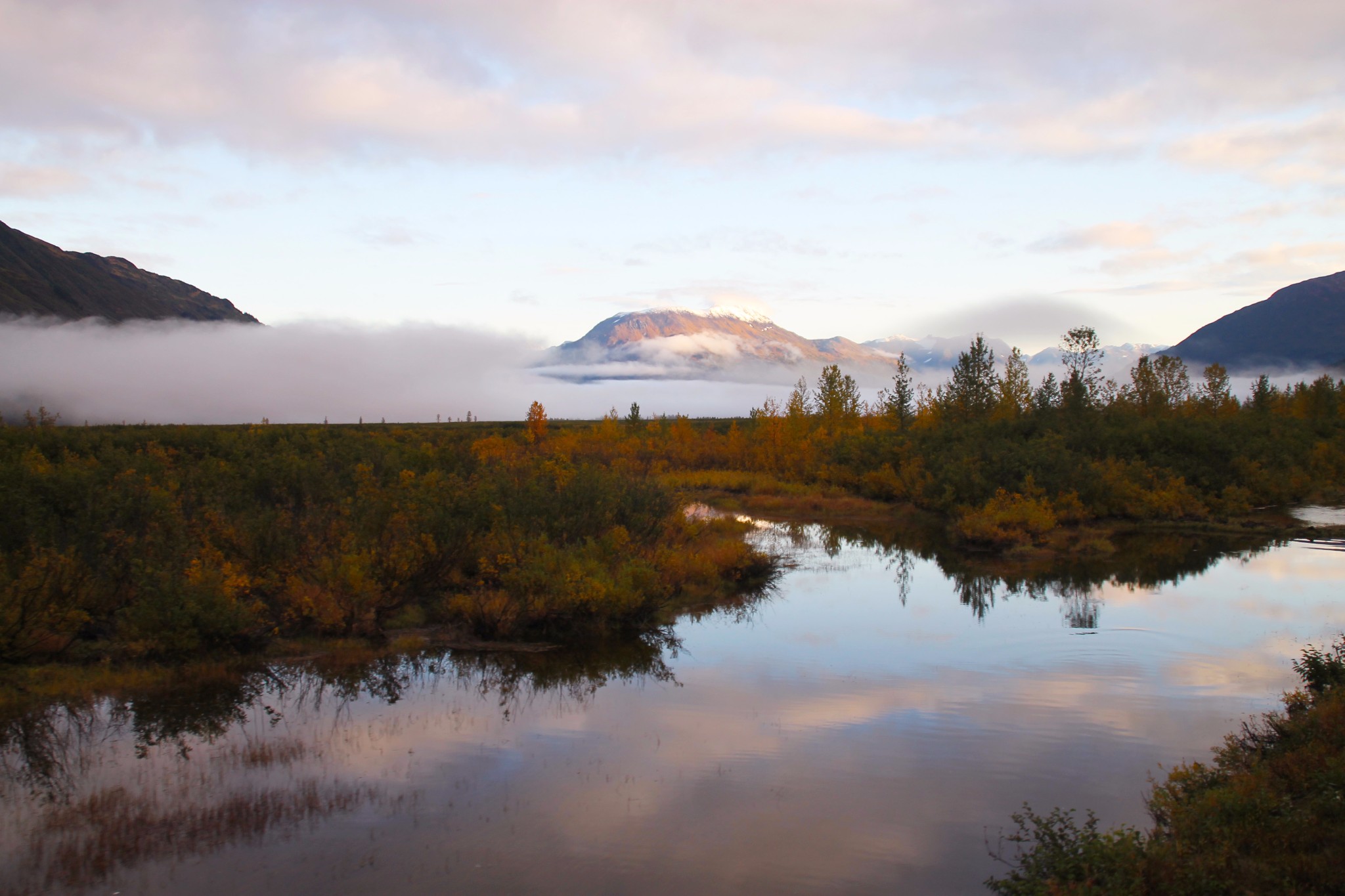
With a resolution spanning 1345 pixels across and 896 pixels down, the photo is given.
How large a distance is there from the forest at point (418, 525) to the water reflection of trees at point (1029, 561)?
1.06 metres

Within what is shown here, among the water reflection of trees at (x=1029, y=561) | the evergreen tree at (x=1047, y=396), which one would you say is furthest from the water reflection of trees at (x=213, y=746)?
the evergreen tree at (x=1047, y=396)

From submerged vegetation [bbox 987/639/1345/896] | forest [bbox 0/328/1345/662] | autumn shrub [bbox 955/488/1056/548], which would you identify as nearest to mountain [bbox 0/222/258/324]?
forest [bbox 0/328/1345/662]

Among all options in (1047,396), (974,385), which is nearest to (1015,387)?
(974,385)

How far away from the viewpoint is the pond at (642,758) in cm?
689

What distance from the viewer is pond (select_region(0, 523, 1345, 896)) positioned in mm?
6887

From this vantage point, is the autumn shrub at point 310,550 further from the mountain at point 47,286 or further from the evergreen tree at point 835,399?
the mountain at point 47,286

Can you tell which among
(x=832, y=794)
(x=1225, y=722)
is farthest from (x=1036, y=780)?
(x=1225, y=722)

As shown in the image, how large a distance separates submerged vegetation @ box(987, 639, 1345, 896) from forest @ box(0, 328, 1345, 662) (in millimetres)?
8711

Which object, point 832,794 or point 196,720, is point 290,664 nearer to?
point 196,720

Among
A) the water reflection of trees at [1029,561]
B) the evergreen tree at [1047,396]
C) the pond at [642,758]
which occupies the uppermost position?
the evergreen tree at [1047,396]

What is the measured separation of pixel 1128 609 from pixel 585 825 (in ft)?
43.4

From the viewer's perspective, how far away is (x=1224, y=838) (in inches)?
229

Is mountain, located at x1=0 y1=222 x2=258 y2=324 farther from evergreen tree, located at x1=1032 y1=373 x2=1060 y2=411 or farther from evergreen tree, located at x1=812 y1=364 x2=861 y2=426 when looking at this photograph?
evergreen tree, located at x1=1032 y1=373 x2=1060 y2=411

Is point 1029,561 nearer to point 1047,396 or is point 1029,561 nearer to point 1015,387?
point 1047,396
